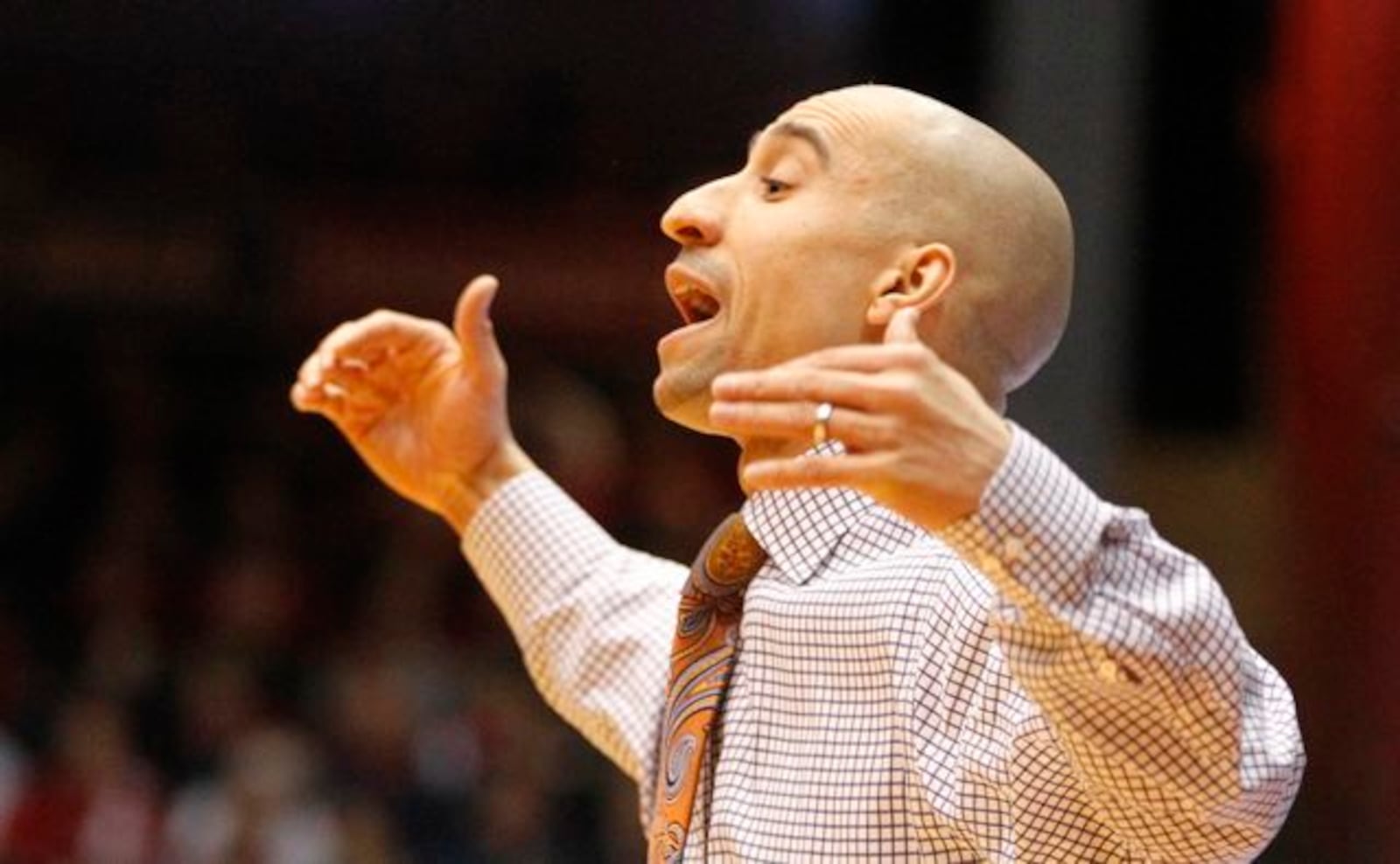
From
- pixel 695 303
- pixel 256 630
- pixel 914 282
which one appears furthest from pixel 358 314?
pixel 914 282

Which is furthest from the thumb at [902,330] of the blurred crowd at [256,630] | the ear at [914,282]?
the blurred crowd at [256,630]

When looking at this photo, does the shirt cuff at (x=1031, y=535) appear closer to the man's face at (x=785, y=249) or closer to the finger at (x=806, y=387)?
the finger at (x=806, y=387)

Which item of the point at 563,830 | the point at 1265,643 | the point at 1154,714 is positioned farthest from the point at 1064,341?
the point at 563,830

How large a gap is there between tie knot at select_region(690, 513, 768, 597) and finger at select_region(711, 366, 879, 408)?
0.31 metres

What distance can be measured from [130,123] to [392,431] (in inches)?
83.4

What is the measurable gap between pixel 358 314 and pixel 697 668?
2.19 m

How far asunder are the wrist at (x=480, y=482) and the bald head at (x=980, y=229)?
1.39 feet

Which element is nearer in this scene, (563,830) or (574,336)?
(563,830)

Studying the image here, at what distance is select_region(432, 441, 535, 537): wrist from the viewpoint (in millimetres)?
1780

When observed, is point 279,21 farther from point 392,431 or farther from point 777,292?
point 777,292

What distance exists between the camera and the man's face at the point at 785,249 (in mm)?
1451

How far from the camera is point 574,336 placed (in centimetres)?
365

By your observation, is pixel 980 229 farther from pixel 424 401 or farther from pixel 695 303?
pixel 424 401

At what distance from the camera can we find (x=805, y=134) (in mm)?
1496
